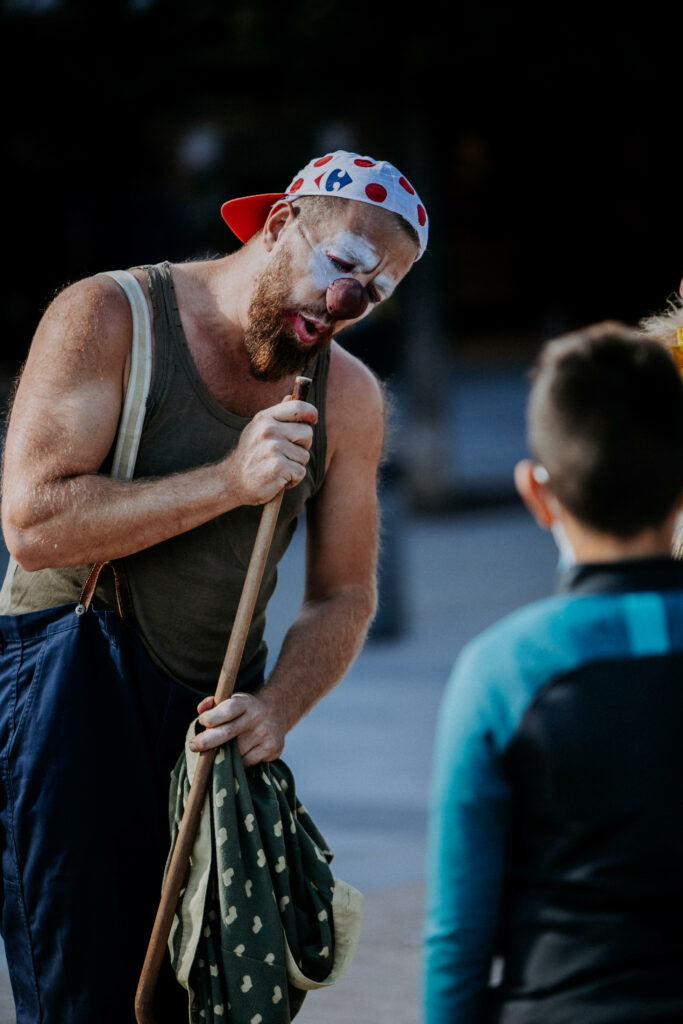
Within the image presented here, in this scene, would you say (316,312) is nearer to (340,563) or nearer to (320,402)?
(320,402)

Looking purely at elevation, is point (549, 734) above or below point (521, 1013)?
above

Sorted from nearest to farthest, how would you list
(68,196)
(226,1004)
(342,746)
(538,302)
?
1. (226,1004)
2. (342,746)
3. (68,196)
4. (538,302)

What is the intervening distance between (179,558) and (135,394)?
0.30 metres

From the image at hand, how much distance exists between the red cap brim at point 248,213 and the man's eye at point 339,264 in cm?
22

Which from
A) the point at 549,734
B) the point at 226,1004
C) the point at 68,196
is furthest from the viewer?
the point at 68,196

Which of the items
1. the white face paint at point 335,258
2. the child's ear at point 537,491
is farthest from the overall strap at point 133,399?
the child's ear at point 537,491

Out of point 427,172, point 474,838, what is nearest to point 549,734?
point 474,838

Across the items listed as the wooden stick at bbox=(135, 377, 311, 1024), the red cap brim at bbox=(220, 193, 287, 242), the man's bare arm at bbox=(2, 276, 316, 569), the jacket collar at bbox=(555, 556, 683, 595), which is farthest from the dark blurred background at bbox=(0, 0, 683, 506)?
the jacket collar at bbox=(555, 556, 683, 595)

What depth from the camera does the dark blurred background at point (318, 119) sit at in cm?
993

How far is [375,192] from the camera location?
7.77 feet

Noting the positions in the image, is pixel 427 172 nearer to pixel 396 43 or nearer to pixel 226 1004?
pixel 396 43

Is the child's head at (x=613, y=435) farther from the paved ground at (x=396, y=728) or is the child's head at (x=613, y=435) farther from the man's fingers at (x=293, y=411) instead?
the paved ground at (x=396, y=728)

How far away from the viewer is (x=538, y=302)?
20734mm

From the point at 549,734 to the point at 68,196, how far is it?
13.0 metres
